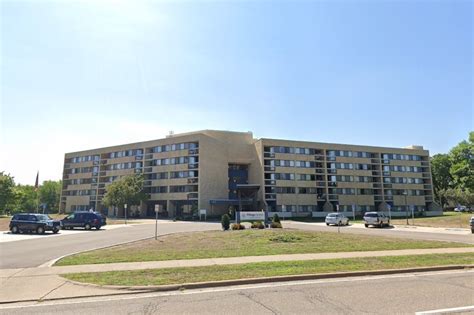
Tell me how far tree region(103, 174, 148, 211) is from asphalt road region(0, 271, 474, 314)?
5942 cm

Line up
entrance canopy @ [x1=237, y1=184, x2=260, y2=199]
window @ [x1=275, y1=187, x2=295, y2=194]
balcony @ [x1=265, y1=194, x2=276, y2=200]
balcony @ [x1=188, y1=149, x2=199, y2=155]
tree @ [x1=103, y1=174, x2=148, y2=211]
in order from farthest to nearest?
window @ [x1=275, y1=187, x2=295, y2=194], entrance canopy @ [x1=237, y1=184, x2=260, y2=199], balcony @ [x1=265, y1=194, x2=276, y2=200], balcony @ [x1=188, y1=149, x2=199, y2=155], tree @ [x1=103, y1=174, x2=148, y2=211]

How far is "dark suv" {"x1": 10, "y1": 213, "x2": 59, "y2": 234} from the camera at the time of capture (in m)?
29.6

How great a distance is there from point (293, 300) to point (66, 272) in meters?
7.28

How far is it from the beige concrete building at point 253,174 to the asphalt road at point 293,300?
56219mm

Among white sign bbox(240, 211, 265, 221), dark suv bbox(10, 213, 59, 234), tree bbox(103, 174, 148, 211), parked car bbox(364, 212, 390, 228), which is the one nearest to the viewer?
dark suv bbox(10, 213, 59, 234)

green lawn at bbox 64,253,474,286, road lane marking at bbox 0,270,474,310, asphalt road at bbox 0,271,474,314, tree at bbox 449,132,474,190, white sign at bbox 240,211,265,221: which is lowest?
road lane marking at bbox 0,270,474,310

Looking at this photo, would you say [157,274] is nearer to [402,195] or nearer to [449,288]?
[449,288]

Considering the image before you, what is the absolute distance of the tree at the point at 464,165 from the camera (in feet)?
202

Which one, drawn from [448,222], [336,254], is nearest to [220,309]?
[336,254]

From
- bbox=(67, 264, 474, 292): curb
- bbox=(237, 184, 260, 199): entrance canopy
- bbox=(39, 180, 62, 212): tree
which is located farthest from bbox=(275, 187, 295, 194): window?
bbox=(39, 180, 62, 212): tree

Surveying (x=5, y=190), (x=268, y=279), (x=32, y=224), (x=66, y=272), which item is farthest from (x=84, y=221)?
(x=5, y=190)

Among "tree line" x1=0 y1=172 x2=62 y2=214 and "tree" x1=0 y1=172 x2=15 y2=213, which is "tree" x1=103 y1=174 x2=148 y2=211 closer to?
"tree" x1=0 y1=172 x2=15 y2=213

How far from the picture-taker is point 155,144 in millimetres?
73438

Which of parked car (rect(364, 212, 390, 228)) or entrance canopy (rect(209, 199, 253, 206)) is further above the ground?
entrance canopy (rect(209, 199, 253, 206))
